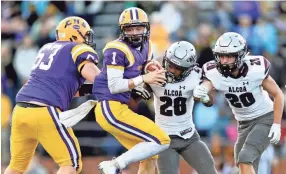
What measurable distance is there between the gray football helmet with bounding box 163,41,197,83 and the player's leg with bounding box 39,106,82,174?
1.24 meters

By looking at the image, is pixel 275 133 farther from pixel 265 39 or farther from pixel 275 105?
pixel 265 39

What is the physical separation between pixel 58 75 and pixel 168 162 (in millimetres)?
1463

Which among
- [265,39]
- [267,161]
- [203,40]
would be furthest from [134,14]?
[265,39]

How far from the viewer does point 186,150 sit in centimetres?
974

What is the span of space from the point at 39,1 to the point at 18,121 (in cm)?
750

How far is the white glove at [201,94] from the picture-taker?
9.37 m

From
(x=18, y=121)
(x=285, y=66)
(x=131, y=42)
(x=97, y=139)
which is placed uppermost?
(x=131, y=42)

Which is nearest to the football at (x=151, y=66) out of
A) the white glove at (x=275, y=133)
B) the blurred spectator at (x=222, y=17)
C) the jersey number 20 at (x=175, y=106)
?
the jersey number 20 at (x=175, y=106)

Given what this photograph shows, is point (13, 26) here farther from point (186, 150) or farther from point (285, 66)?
point (186, 150)

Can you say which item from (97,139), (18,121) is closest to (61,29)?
(18,121)

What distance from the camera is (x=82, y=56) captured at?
9.34 metres

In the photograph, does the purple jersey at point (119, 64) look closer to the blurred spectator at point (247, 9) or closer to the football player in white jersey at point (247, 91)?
the football player in white jersey at point (247, 91)

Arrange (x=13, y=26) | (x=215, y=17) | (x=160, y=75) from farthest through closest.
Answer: (x=13, y=26), (x=215, y=17), (x=160, y=75)

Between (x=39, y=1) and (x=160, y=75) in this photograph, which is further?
(x=39, y=1)
